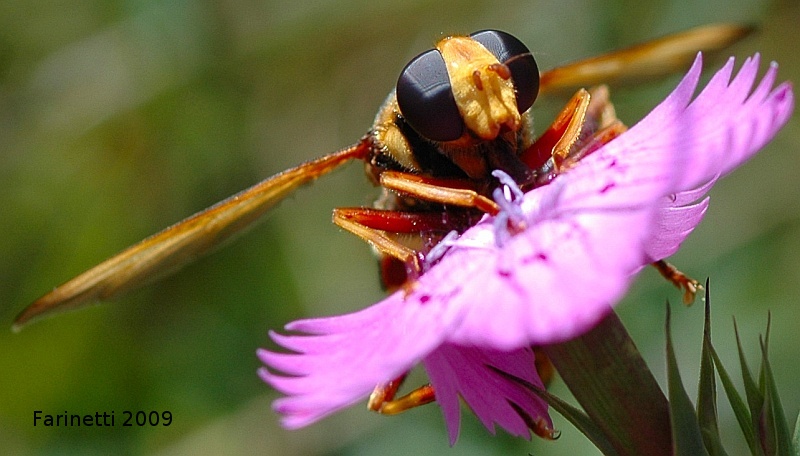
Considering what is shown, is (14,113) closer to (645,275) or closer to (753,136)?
(645,275)

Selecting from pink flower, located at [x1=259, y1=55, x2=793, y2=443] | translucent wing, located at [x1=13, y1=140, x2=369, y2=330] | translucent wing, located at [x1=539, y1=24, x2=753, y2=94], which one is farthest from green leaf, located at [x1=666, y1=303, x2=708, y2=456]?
translucent wing, located at [x1=539, y1=24, x2=753, y2=94]

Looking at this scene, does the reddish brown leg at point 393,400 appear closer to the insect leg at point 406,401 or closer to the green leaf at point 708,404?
the insect leg at point 406,401

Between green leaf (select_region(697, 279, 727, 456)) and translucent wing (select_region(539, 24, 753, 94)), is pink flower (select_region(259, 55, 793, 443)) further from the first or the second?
translucent wing (select_region(539, 24, 753, 94))

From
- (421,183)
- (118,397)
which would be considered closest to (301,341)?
(421,183)

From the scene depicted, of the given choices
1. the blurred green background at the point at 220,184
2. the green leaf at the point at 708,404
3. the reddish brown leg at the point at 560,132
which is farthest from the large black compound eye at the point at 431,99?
the blurred green background at the point at 220,184

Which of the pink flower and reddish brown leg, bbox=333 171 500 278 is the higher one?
reddish brown leg, bbox=333 171 500 278

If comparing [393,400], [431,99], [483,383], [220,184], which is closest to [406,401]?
[393,400]

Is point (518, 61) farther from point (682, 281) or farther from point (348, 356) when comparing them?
point (348, 356)
